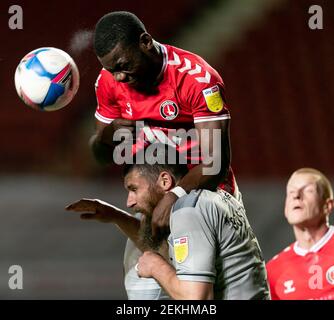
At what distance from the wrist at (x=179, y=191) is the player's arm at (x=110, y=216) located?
366 millimetres

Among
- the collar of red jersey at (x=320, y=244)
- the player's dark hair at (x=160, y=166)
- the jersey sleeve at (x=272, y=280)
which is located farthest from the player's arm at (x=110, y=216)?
the collar of red jersey at (x=320, y=244)

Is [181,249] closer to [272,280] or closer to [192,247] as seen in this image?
[192,247]

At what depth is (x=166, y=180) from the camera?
226 centimetres

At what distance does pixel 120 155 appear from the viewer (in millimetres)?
2633

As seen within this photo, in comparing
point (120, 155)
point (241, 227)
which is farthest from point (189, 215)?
point (120, 155)

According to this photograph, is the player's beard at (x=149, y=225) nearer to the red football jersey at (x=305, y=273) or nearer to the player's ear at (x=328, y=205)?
the red football jersey at (x=305, y=273)

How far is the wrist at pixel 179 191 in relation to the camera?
7.07 feet

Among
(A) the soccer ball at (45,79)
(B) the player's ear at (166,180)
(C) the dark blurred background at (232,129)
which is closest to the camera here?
(B) the player's ear at (166,180)

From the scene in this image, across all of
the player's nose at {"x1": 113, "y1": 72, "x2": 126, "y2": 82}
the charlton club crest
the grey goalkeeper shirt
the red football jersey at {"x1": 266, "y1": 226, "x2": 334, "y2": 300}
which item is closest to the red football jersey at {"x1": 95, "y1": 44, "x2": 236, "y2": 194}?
the charlton club crest

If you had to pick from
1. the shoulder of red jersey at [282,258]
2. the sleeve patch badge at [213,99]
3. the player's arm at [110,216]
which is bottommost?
the shoulder of red jersey at [282,258]

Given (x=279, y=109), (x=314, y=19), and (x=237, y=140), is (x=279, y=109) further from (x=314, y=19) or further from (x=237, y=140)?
(x=314, y=19)

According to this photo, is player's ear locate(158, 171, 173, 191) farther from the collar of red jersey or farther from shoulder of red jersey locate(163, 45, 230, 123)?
the collar of red jersey

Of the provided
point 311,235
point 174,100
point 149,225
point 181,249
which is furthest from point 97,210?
point 311,235

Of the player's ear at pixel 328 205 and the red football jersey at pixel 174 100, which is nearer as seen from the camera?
the red football jersey at pixel 174 100
